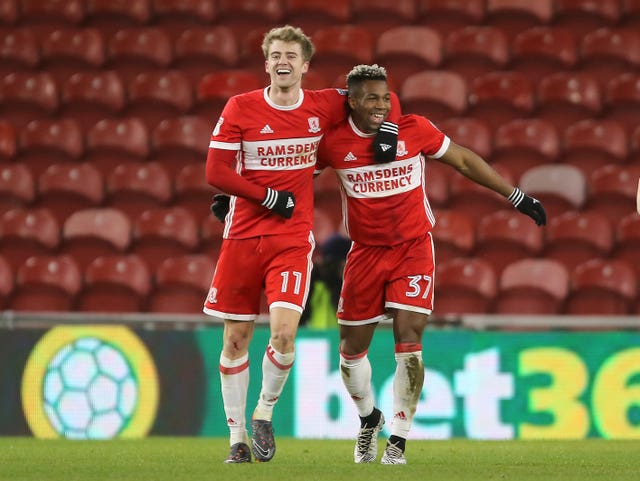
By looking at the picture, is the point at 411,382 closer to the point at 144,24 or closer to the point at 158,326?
the point at 158,326

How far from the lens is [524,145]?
35.9 feet

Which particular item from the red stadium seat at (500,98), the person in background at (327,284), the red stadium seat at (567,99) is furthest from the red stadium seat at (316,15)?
the person in background at (327,284)

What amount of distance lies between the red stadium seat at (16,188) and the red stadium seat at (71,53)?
149 centimetres

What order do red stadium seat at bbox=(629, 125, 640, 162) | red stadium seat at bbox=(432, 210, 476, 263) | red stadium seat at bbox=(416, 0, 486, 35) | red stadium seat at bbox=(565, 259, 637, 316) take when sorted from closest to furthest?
red stadium seat at bbox=(565, 259, 637, 316) < red stadium seat at bbox=(432, 210, 476, 263) < red stadium seat at bbox=(629, 125, 640, 162) < red stadium seat at bbox=(416, 0, 486, 35)

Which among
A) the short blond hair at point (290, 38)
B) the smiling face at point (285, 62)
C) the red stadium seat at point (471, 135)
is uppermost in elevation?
the red stadium seat at point (471, 135)

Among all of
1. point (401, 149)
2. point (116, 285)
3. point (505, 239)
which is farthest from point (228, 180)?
point (505, 239)

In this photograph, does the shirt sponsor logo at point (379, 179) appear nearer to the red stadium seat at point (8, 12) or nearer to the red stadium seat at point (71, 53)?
the red stadium seat at point (71, 53)

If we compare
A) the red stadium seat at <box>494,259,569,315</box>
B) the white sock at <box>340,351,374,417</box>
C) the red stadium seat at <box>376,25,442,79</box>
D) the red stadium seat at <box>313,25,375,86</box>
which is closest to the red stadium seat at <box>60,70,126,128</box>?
the red stadium seat at <box>313,25,375,86</box>

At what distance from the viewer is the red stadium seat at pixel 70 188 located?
431 inches

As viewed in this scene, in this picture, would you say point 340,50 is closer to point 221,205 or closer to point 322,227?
point 322,227

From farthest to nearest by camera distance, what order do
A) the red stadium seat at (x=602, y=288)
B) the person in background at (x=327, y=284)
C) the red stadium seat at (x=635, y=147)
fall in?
the red stadium seat at (x=635, y=147) → the red stadium seat at (x=602, y=288) → the person in background at (x=327, y=284)

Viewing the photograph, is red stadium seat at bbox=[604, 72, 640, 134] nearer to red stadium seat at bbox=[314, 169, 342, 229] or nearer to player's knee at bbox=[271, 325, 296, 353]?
red stadium seat at bbox=[314, 169, 342, 229]

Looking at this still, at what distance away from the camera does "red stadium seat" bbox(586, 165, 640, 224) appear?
1062 cm

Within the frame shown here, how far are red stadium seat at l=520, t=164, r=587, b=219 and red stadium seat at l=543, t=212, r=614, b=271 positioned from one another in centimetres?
38
